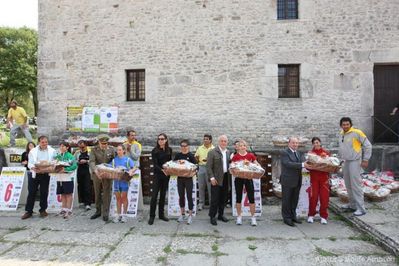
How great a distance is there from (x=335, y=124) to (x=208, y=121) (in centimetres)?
410

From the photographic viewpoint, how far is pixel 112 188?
20.1ft

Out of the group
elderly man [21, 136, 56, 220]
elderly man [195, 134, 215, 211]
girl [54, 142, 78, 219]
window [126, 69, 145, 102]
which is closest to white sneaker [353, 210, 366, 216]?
elderly man [195, 134, 215, 211]

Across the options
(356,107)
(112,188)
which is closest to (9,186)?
(112,188)

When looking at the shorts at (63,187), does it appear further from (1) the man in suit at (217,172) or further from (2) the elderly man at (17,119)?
(2) the elderly man at (17,119)

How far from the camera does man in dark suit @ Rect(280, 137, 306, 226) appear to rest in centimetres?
577

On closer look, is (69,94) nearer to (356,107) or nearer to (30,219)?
(30,219)

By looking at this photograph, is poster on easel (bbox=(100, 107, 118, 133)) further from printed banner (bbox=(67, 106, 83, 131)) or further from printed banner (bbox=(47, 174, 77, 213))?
printed banner (bbox=(47, 174, 77, 213))

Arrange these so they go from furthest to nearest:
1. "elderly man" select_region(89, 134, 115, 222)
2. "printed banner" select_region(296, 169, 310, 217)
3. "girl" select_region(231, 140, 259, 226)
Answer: "printed banner" select_region(296, 169, 310, 217)
"elderly man" select_region(89, 134, 115, 222)
"girl" select_region(231, 140, 259, 226)

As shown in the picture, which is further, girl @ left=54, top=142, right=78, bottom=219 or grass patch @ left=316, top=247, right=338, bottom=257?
girl @ left=54, top=142, right=78, bottom=219

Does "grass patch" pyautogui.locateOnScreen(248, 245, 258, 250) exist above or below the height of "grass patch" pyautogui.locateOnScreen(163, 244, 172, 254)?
above

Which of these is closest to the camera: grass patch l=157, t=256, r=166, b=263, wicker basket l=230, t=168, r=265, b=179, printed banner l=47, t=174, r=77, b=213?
grass patch l=157, t=256, r=166, b=263

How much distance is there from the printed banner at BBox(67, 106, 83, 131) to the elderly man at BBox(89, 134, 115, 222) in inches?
205

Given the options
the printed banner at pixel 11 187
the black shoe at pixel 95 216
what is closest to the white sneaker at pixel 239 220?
the black shoe at pixel 95 216

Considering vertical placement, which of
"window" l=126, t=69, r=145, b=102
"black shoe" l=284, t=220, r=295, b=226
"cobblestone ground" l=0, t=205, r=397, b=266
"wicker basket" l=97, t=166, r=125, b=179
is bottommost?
"cobblestone ground" l=0, t=205, r=397, b=266
